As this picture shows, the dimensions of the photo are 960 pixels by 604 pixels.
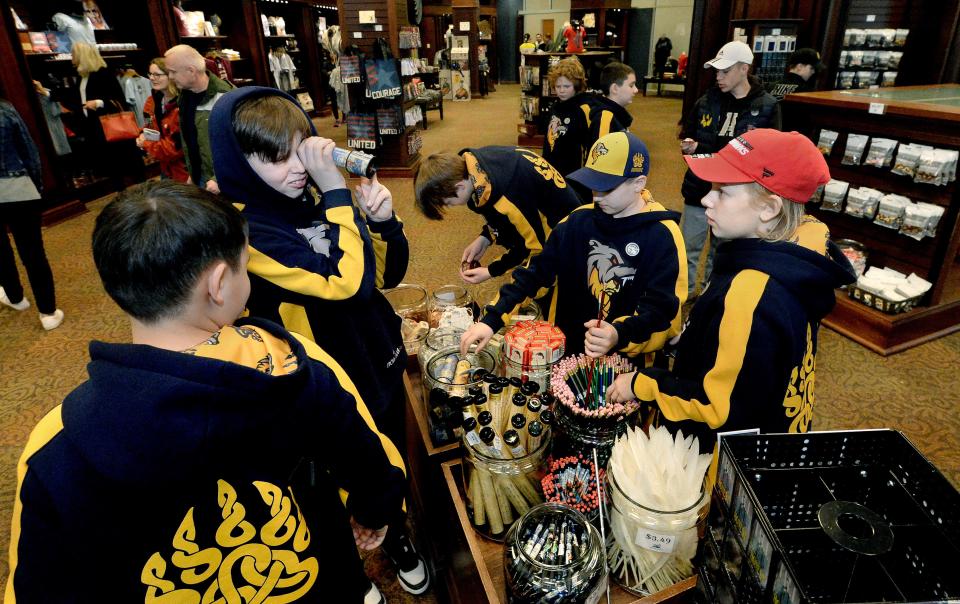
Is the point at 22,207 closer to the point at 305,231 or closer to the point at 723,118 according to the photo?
the point at 305,231

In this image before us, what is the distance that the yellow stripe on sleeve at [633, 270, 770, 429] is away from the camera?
44.4 inches

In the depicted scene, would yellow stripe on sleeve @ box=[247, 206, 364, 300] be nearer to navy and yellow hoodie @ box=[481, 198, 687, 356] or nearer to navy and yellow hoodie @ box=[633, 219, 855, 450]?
navy and yellow hoodie @ box=[481, 198, 687, 356]

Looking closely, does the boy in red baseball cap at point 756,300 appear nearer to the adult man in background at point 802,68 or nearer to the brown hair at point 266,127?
the brown hair at point 266,127

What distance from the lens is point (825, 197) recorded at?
11.0 feet

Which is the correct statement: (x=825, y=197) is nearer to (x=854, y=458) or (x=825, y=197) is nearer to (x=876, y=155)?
(x=876, y=155)

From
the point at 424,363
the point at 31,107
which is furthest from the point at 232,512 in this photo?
the point at 31,107

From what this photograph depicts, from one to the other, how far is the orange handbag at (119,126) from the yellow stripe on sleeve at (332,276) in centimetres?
587

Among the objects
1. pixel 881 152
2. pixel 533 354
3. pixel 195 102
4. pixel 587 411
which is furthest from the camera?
pixel 195 102

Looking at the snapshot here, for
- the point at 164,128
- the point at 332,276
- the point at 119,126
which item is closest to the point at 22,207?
the point at 164,128

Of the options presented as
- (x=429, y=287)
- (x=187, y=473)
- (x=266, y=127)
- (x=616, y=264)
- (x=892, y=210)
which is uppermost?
(x=266, y=127)

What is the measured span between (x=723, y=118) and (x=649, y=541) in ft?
9.77

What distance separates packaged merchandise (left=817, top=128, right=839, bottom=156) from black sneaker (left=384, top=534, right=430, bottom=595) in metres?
3.18

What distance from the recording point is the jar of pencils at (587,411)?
1116 millimetres

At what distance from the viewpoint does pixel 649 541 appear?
94 centimetres
